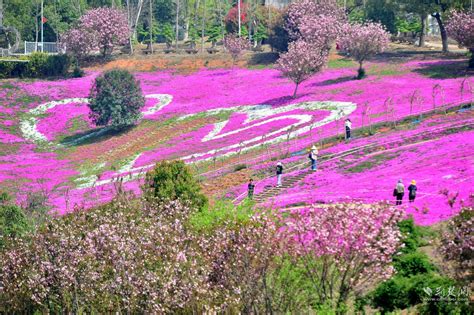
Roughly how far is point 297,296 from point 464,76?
190ft

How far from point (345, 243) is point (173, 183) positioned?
22789mm

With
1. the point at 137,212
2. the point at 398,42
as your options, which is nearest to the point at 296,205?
the point at 137,212

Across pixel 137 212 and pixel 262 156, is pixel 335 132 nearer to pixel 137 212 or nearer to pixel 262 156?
pixel 262 156

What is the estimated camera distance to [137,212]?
4144cm

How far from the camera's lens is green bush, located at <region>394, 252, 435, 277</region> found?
117 feet

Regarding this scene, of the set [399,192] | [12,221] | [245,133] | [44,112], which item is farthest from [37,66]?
[399,192]

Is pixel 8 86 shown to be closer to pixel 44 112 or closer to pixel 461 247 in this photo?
pixel 44 112

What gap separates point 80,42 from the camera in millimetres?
117875

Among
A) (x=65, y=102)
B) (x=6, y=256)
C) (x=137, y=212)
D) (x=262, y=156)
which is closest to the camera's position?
(x=6, y=256)

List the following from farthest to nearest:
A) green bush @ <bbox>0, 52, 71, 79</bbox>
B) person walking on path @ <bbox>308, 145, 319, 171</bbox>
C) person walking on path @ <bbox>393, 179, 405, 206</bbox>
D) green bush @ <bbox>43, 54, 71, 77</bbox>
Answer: green bush @ <bbox>43, 54, 71, 77</bbox>
green bush @ <bbox>0, 52, 71, 79</bbox>
person walking on path @ <bbox>308, 145, 319, 171</bbox>
person walking on path @ <bbox>393, 179, 405, 206</bbox>

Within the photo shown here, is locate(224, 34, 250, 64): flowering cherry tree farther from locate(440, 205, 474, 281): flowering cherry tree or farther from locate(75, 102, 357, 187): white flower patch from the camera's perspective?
locate(440, 205, 474, 281): flowering cherry tree

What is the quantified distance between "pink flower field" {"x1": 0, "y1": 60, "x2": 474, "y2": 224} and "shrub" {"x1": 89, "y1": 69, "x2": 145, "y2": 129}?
1507 mm

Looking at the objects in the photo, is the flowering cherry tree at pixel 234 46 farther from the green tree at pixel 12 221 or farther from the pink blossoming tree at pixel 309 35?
the green tree at pixel 12 221

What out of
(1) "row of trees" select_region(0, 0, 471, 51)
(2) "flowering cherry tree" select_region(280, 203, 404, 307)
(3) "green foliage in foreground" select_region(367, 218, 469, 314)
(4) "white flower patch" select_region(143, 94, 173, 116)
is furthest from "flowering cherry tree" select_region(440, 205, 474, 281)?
(1) "row of trees" select_region(0, 0, 471, 51)
